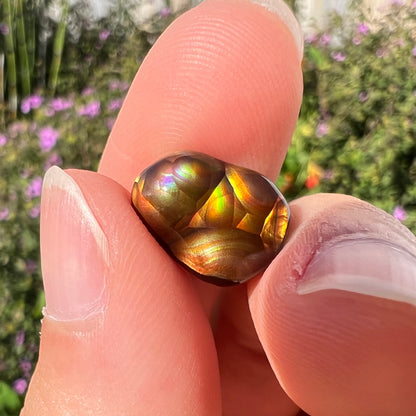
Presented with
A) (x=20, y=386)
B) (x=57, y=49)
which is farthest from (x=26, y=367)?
(x=57, y=49)

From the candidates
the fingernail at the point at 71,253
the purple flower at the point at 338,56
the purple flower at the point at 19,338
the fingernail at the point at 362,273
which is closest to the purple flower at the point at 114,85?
the purple flower at the point at 338,56

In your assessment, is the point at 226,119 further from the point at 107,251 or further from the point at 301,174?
the point at 301,174

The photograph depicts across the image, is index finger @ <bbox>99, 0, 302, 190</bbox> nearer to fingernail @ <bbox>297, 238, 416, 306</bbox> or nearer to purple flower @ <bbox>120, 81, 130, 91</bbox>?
fingernail @ <bbox>297, 238, 416, 306</bbox>

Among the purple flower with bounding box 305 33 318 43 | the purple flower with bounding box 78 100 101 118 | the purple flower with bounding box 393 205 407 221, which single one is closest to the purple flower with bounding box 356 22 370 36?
the purple flower with bounding box 305 33 318 43

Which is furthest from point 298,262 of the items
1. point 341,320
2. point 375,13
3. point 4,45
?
point 4,45

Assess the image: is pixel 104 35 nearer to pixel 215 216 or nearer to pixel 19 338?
pixel 19 338
